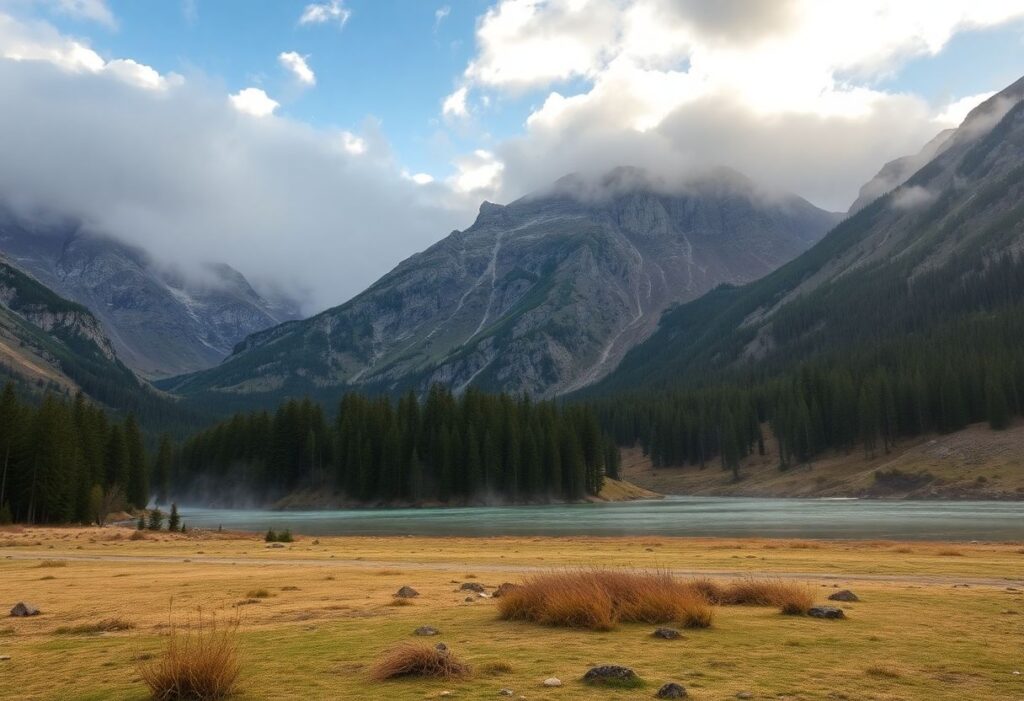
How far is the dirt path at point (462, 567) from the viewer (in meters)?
26.2

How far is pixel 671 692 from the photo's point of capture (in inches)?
385

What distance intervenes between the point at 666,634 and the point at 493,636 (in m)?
3.51

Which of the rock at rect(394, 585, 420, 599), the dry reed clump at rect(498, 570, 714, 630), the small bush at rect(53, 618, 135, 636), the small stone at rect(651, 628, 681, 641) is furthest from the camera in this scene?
the rock at rect(394, 585, 420, 599)

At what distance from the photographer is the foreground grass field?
418 inches

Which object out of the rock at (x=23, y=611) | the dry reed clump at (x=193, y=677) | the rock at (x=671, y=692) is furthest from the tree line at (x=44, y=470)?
the rock at (x=671, y=692)

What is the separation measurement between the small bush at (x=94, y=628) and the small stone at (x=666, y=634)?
12.2 m

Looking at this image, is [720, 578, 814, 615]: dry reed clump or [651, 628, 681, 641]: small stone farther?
[720, 578, 814, 615]: dry reed clump

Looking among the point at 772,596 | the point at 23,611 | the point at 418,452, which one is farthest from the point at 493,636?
the point at 418,452

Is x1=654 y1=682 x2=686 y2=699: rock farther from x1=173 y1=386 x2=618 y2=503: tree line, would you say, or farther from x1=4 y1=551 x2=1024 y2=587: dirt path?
x1=173 y1=386 x2=618 y2=503: tree line

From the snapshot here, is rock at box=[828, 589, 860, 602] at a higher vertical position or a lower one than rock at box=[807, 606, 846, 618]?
lower

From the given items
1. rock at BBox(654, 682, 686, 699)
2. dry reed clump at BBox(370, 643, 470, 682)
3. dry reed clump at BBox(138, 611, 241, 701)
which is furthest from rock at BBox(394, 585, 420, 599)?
rock at BBox(654, 682, 686, 699)

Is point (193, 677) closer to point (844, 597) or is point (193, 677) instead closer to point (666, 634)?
point (666, 634)

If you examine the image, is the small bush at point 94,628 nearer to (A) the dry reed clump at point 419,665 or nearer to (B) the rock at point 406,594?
(B) the rock at point 406,594

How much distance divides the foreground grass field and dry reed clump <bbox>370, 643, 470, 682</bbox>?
10.7 inches
